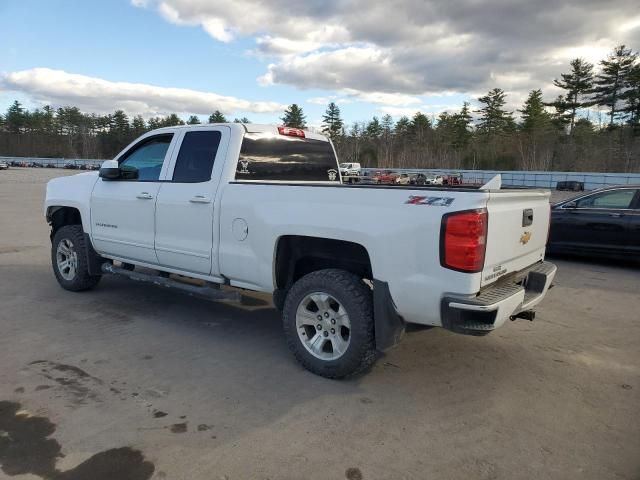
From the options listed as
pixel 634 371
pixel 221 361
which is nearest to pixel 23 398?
pixel 221 361

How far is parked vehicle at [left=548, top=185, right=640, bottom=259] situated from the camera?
27.3 feet

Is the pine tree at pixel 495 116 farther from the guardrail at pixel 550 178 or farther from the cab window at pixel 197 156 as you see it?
the cab window at pixel 197 156

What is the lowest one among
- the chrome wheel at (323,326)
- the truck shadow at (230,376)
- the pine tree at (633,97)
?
the truck shadow at (230,376)

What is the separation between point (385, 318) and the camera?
139 inches

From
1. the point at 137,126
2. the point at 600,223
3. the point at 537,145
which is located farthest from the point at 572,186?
the point at 137,126

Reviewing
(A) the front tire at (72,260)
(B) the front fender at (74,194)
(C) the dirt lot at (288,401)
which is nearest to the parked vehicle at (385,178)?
(C) the dirt lot at (288,401)

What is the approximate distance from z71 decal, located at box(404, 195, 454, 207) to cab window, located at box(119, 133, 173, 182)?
293 centimetres

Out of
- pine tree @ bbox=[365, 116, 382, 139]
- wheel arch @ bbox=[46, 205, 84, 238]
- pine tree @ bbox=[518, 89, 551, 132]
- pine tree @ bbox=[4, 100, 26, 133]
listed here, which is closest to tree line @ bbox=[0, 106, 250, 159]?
pine tree @ bbox=[4, 100, 26, 133]

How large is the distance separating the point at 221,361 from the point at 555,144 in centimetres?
5536

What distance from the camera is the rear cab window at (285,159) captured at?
474cm

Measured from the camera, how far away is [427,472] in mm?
2711

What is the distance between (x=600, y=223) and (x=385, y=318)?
22.4ft

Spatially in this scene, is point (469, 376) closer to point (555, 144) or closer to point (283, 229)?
point (283, 229)

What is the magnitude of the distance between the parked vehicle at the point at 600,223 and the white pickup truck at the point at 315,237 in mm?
4937
